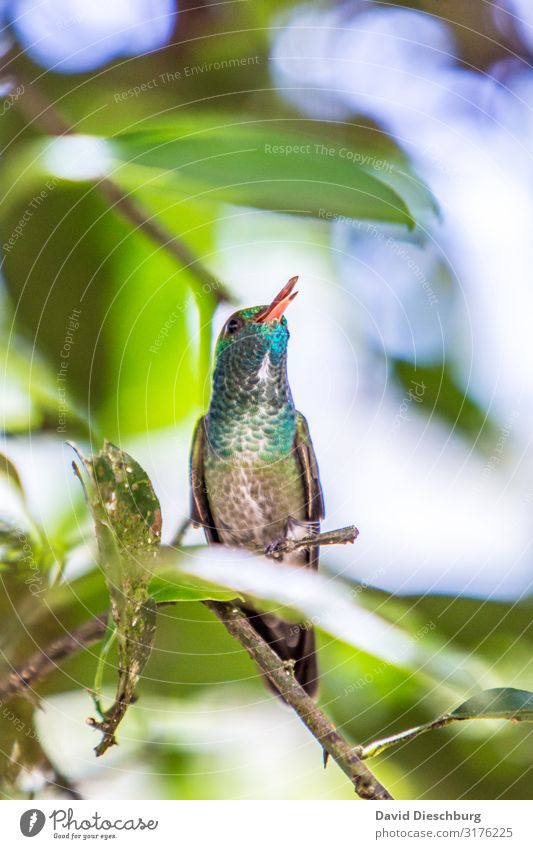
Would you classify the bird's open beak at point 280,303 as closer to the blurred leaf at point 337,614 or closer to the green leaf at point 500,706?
the blurred leaf at point 337,614

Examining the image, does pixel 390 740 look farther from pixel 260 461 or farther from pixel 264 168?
pixel 264 168

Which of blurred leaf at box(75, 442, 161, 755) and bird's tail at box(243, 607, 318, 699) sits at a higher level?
blurred leaf at box(75, 442, 161, 755)

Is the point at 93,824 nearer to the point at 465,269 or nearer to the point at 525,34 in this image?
the point at 465,269

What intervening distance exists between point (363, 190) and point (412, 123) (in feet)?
0.27

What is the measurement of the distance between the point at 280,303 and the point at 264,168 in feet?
0.32

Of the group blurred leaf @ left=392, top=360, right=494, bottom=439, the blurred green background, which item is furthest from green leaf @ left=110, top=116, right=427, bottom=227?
blurred leaf @ left=392, top=360, right=494, bottom=439

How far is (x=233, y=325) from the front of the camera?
63cm

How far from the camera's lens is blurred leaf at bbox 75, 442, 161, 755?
1.75ft

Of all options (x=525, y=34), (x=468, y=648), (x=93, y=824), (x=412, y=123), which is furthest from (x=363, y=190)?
(x=93, y=824)

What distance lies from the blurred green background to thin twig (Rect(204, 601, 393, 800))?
0.04 feet

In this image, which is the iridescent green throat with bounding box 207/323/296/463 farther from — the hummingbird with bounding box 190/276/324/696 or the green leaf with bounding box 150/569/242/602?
the green leaf with bounding box 150/569/242/602

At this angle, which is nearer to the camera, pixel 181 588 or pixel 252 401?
pixel 181 588

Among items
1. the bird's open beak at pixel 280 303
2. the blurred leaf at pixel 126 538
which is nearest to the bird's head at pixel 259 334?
the bird's open beak at pixel 280 303

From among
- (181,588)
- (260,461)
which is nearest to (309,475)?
(260,461)
